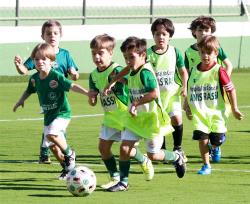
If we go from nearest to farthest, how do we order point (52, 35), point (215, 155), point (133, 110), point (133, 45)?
point (133, 110) → point (133, 45) → point (52, 35) → point (215, 155)

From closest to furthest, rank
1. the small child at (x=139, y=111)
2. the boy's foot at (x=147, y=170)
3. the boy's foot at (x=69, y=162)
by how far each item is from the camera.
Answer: the small child at (x=139, y=111)
the boy's foot at (x=147, y=170)
the boy's foot at (x=69, y=162)

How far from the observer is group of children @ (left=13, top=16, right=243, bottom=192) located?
43.8 ft

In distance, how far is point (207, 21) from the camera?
1609 centimetres

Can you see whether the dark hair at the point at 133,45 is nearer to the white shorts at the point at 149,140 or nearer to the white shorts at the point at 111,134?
the white shorts at the point at 149,140

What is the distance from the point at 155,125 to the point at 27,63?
3303 millimetres

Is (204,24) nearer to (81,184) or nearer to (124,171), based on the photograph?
(124,171)

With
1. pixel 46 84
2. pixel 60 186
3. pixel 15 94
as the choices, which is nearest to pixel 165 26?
pixel 46 84

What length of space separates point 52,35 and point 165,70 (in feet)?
5.79

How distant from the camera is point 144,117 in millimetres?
13477

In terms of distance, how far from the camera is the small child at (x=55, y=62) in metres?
15.5

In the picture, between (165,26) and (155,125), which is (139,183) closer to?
(155,125)

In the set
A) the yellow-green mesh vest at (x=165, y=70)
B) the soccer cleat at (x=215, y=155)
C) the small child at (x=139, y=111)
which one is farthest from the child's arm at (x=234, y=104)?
the soccer cleat at (x=215, y=155)

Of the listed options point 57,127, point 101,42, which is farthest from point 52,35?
point 101,42

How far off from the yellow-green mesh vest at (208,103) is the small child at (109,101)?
130cm
